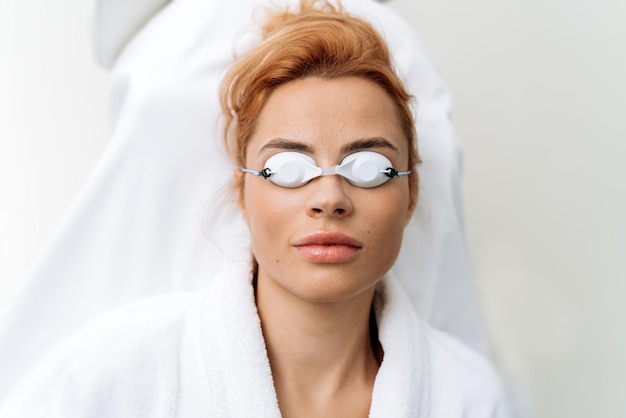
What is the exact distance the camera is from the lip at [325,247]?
88 cm

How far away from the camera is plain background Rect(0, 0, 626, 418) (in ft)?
4.88

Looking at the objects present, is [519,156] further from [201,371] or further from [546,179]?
[201,371]

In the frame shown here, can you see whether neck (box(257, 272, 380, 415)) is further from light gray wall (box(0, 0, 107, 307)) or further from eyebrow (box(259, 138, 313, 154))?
light gray wall (box(0, 0, 107, 307))

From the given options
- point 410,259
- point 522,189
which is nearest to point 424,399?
point 410,259

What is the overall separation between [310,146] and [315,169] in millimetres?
31

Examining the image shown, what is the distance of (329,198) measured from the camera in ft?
2.85

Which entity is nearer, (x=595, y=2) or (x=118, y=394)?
(x=118, y=394)

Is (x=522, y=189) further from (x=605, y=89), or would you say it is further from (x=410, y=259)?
(x=410, y=259)

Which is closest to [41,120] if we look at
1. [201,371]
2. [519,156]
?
[201,371]

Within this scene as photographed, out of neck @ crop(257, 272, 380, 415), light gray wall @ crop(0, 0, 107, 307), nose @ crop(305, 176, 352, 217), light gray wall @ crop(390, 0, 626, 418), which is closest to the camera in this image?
nose @ crop(305, 176, 352, 217)

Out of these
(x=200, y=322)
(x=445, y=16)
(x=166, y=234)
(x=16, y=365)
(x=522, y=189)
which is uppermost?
(x=445, y=16)

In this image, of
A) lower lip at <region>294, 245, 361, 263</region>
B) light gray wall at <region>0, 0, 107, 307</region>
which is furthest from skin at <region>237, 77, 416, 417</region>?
light gray wall at <region>0, 0, 107, 307</region>

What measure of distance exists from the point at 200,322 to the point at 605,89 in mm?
1009

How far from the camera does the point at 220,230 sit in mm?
1163
